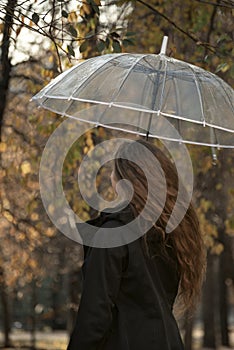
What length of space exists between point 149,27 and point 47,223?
466cm

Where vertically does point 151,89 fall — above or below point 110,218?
above

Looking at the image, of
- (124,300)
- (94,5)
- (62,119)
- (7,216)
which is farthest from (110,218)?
(7,216)

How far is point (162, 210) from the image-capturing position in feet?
13.3

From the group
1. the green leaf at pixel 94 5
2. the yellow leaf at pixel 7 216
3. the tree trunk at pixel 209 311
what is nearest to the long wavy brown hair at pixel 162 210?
the green leaf at pixel 94 5

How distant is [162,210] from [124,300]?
1.57 feet

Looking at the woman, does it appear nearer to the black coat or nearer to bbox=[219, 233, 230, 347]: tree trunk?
the black coat

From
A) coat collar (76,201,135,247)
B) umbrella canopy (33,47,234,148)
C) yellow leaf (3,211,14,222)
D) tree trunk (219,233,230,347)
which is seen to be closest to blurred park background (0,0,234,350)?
yellow leaf (3,211,14,222)

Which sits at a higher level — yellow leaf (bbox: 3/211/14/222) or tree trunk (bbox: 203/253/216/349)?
yellow leaf (bbox: 3/211/14/222)

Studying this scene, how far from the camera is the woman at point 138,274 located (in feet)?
12.4

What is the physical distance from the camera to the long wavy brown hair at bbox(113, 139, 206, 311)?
3.99 meters

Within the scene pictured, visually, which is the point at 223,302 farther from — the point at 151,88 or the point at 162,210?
the point at 162,210

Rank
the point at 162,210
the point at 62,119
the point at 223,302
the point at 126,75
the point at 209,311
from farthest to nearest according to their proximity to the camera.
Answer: the point at 223,302 < the point at 209,311 < the point at 62,119 < the point at 126,75 < the point at 162,210

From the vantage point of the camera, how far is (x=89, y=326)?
12.2 feet

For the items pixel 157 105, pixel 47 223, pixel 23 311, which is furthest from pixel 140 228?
pixel 23 311
